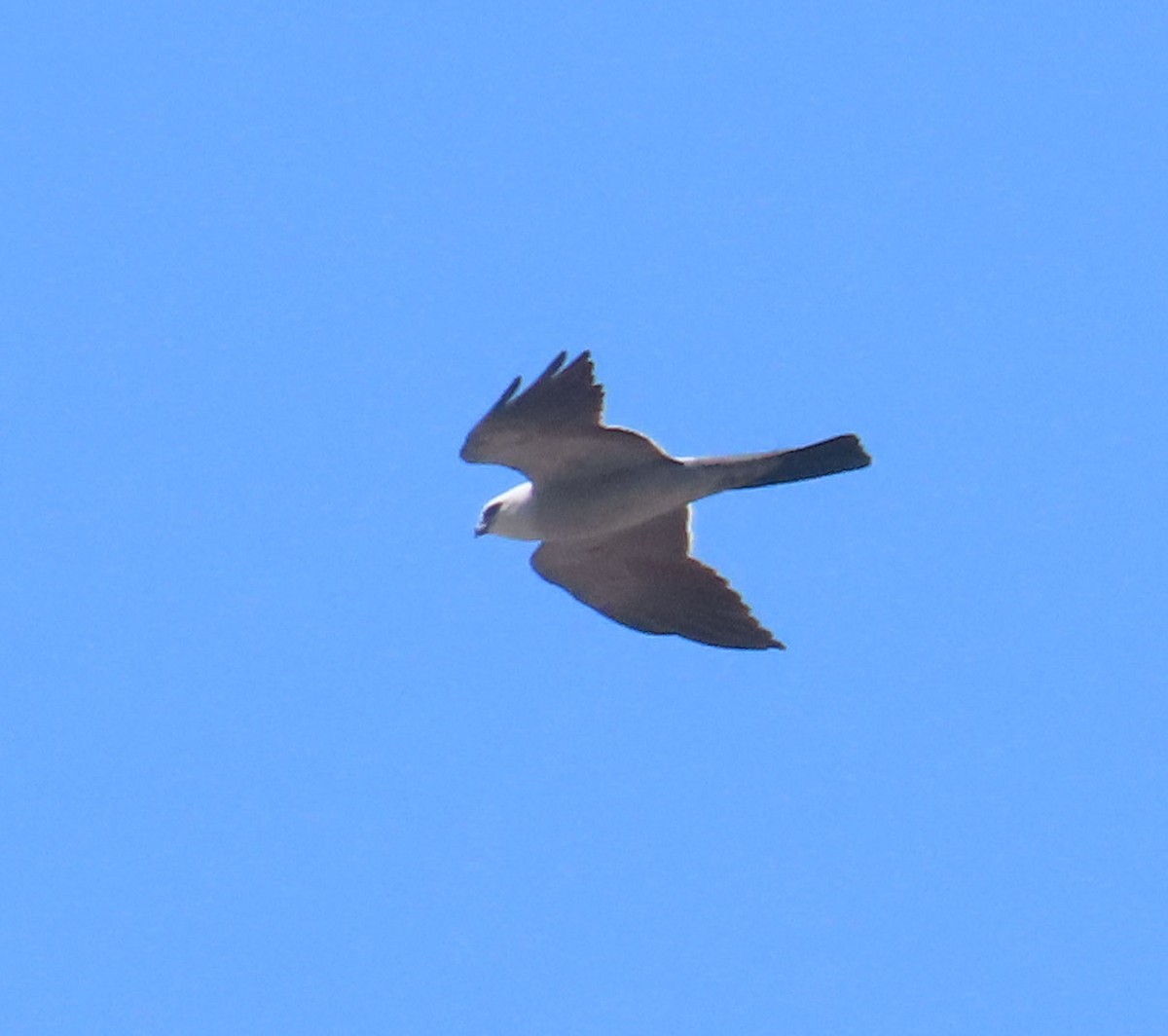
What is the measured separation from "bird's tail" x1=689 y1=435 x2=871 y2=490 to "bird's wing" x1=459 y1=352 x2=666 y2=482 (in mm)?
406

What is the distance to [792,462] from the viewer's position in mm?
12930

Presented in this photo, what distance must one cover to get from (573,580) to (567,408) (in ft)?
6.59

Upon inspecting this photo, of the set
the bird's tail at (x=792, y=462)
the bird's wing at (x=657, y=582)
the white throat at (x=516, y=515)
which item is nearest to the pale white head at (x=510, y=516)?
the white throat at (x=516, y=515)

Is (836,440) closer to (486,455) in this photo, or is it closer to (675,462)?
(675,462)

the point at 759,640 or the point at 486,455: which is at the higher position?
the point at 486,455

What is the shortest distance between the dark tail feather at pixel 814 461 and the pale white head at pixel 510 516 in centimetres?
147

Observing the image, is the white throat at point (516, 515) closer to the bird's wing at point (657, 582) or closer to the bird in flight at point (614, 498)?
the bird in flight at point (614, 498)

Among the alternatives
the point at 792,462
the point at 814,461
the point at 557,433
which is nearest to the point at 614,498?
the point at 557,433

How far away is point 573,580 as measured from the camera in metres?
14.4

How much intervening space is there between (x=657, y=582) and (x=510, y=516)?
1.12 m

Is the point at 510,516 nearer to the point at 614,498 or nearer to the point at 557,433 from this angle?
the point at 614,498

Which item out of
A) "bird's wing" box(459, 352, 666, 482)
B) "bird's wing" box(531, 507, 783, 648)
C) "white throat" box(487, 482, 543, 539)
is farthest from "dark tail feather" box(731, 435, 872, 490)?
"white throat" box(487, 482, 543, 539)

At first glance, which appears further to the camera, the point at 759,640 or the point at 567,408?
the point at 759,640

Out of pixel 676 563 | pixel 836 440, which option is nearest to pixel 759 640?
pixel 676 563
